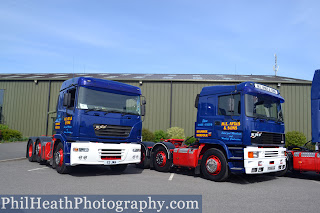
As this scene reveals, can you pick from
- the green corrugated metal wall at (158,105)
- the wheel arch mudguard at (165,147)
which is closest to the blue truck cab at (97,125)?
the wheel arch mudguard at (165,147)

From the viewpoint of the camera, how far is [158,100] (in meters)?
23.0

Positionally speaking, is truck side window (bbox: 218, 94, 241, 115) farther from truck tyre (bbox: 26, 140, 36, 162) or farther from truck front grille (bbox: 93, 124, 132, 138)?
truck tyre (bbox: 26, 140, 36, 162)

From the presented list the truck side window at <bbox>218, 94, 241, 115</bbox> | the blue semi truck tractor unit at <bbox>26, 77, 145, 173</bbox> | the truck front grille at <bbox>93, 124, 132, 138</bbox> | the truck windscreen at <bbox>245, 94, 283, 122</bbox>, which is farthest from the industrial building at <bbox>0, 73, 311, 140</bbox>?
the truck front grille at <bbox>93, 124, 132, 138</bbox>

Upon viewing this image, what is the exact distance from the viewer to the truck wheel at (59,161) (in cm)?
867

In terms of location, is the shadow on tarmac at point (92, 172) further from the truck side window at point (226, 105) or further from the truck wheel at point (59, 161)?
the truck side window at point (226, 105)

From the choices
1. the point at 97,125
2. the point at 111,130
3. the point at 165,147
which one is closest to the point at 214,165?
the point at 165,147

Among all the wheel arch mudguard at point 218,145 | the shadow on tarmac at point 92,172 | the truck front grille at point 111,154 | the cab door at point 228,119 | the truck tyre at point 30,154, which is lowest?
the shadow on tarmac at point 92,172

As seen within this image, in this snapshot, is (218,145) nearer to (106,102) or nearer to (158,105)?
(106,102)

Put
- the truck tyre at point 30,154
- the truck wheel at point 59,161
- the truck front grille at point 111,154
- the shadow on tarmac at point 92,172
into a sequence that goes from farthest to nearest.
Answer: the truck tyre at point 30,154, the shadow on tarmac at point 92,172, the truck wheel at point 59,161, the truck front grille at point 111,154

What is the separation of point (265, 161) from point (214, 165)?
1.46 m

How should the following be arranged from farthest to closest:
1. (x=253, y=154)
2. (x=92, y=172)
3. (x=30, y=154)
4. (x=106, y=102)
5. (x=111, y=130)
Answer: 1. (x=30, y=154)
2. (x=92, y=172)
3. (x=106, y=102)
4. (x=111, y=130)
5. (x=253, y=154)

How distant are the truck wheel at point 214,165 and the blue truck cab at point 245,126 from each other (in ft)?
0.61

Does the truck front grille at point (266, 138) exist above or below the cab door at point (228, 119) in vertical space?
below

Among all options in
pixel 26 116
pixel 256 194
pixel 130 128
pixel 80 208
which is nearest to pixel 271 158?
pixel 256 194
